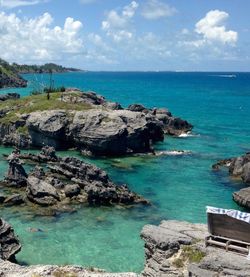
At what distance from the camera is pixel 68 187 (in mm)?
55125

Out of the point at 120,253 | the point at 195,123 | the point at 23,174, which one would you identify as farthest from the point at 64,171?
the point at 195,123

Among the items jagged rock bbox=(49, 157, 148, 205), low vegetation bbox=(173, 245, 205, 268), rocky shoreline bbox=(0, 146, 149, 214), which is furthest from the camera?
jagged rock bbox=(49, 157, 148, 205)

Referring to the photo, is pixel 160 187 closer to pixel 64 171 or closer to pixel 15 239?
pixel 64 171

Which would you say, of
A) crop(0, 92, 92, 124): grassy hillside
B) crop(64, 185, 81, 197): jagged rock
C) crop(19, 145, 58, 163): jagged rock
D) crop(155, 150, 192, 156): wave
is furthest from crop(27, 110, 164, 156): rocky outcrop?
crop(64, 185, 81, 197): jagged rock

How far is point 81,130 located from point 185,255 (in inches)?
2336

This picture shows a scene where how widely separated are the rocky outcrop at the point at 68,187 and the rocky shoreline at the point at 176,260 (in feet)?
82.3

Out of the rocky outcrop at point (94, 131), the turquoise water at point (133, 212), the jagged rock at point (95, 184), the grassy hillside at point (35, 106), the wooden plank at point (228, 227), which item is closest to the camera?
the wooden plank at point (228, 227)

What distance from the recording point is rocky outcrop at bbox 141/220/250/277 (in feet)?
75.8

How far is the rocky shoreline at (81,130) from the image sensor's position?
268 ft

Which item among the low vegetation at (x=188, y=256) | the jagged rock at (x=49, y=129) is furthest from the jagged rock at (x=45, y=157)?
the low vegetation at (x=188, y=256)

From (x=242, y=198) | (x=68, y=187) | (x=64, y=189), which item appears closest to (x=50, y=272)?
(x=68, y=187)

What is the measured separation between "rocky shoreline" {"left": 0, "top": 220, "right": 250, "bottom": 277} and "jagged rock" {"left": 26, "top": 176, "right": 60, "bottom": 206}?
1001 inches

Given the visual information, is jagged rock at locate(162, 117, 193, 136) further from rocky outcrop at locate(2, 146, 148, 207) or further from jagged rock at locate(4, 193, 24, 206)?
A: jagged rock at locate(4, 193, 24, 206)

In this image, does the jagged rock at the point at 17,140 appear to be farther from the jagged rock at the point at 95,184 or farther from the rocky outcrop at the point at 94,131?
the jagged rock at the point at 95,184
